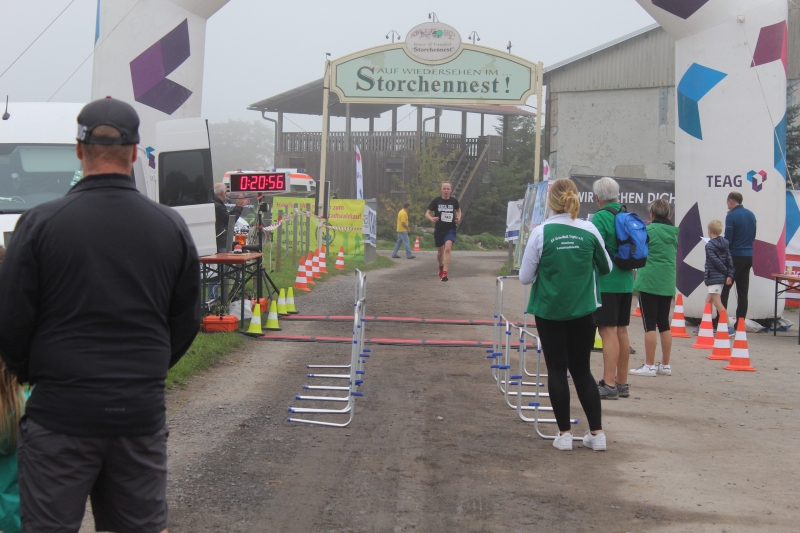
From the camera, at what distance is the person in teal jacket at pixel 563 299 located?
611 centimetres

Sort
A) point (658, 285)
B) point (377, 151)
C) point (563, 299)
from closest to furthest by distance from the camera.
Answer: point (563, 299), point (658, 285), point (377, 151)

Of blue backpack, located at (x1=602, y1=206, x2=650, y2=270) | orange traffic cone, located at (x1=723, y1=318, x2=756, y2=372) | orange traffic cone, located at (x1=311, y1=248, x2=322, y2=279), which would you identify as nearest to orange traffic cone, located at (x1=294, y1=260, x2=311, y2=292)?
orange traffic cone, located at (x1=311, y1=248, x2=322, y2=279)

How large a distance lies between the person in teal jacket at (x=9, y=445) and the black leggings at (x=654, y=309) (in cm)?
698

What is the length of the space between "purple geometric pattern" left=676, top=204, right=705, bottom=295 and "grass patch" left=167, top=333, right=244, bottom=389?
692cm

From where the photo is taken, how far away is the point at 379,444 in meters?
6.16

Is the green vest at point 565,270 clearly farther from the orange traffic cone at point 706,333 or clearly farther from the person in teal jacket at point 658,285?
the orange traffic cone at point 706,333

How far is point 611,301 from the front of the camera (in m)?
7.63

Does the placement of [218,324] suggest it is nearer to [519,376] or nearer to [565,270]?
[519,376]

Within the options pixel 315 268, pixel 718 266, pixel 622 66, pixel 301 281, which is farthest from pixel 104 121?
pixel 622 66

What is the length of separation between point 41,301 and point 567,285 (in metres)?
4.09

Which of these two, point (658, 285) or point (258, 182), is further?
point (258, 182)

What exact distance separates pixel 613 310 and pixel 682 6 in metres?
7.14

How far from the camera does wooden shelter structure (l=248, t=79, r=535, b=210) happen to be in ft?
127

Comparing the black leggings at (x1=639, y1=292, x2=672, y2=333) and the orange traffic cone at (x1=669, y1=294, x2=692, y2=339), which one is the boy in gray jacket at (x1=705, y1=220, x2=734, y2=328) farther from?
the black leggings at (x1=639, y1=292, x2=672, y2=333)
